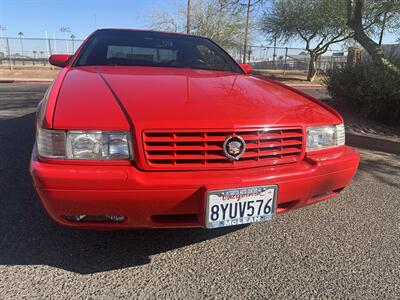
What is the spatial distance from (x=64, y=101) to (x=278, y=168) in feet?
4.26

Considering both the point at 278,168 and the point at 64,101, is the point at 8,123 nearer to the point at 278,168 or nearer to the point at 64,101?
the point at 64,101

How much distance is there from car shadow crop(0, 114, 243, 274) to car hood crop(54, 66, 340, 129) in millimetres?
856

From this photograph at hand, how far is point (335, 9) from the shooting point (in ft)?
63.7

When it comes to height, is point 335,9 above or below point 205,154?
above

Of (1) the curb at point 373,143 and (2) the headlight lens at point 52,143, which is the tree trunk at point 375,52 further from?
(2) the headlight lens at point 52,143

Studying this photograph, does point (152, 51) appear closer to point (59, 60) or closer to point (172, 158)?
point (59, 60)

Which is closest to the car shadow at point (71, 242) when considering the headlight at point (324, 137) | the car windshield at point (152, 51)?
the headlight at point (324, 137)

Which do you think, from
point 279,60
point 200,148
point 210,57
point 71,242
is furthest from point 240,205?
point 279,60

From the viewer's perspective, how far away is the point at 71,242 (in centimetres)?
240

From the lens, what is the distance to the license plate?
193 centimetres

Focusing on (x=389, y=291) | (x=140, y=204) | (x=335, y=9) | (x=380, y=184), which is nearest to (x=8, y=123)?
(x=140, y=204)

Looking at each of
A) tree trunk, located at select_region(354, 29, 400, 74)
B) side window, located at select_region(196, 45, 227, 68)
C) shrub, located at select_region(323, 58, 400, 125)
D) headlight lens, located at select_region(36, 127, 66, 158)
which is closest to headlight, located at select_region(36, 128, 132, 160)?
headlight lens, located at select_region(36, 127, 66, 158)

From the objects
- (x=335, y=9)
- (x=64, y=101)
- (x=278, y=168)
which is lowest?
(x=278, y=168)

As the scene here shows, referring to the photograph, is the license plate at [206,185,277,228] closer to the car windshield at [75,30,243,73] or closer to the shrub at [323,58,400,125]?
the car windshield at [75,30,243,73]
